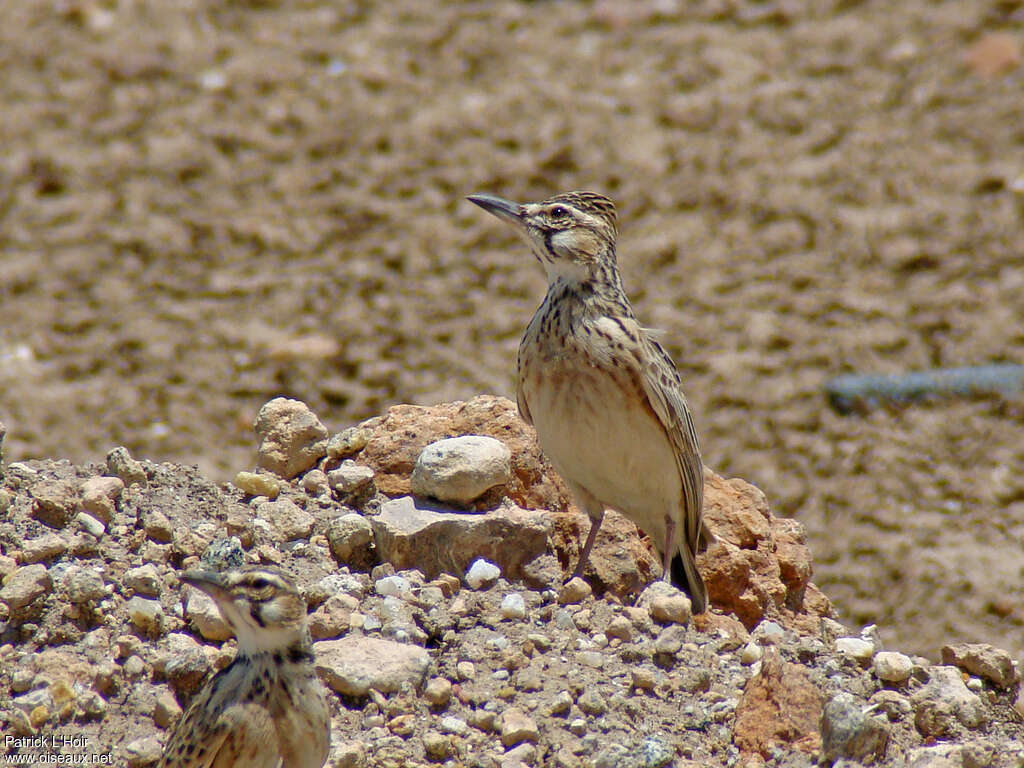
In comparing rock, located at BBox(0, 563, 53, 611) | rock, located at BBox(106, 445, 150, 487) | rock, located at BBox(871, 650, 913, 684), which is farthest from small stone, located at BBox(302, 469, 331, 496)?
rock, located at BBox(871, 650, 913, 684)

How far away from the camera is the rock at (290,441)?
19.5 ft

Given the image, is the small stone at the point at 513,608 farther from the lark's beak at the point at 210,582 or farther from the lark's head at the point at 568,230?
the lark's head at the point at 568,230

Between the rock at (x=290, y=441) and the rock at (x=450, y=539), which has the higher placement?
the rock at (x=290, y=441)

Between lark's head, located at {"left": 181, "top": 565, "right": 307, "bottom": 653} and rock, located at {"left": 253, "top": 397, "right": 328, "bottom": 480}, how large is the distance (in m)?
1.59

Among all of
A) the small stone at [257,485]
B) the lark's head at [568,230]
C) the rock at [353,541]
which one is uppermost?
the lark's head at [568,230]

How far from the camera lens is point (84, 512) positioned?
5340 millimetres

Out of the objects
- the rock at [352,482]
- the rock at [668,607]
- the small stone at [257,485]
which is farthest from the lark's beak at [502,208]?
the rock at [668,607]

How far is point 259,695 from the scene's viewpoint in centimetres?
427

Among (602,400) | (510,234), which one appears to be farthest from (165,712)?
(510,234)

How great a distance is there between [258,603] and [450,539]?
4.26 feet

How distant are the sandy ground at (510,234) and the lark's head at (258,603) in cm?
457

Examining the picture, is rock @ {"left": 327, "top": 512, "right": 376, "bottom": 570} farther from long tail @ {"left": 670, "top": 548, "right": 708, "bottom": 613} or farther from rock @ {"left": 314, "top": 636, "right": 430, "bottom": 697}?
long tail @ {"left": 670, "top": 548, "right": 708, "bottom": 613}

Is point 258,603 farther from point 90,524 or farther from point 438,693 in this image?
point 90,524

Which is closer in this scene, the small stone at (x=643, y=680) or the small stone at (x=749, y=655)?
the small stone at (x=643, y=680)
